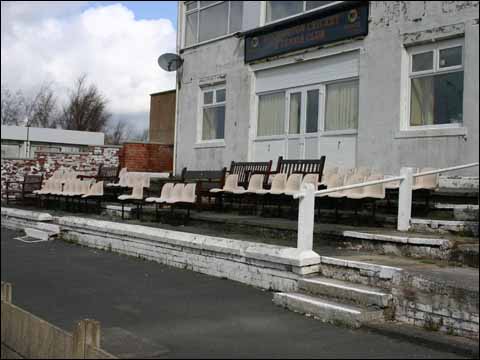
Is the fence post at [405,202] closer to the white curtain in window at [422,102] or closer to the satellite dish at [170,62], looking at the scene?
the white curtain in window at [422,102]

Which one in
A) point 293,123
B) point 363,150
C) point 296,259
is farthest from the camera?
point 293,123

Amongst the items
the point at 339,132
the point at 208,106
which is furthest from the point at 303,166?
the point at 208,106

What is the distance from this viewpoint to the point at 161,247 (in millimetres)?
9172

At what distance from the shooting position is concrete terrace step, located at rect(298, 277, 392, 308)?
5.50m

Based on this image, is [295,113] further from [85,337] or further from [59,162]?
[85,337]

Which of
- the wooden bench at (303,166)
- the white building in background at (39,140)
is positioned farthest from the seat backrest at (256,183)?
the white building in background at (39,140)

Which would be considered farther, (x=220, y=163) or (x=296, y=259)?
(x=220, y=163)

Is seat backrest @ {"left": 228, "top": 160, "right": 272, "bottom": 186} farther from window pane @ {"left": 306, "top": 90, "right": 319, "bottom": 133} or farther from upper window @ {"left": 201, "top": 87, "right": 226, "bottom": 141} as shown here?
upper window @ {"left": 201, "top": 87, "right": 226, "bottom": 141}

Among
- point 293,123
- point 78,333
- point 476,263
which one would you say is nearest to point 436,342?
point 476,263

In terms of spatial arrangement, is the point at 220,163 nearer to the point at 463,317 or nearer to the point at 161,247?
the point at 161,247

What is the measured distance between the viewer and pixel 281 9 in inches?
555

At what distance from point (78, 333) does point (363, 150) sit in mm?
8465

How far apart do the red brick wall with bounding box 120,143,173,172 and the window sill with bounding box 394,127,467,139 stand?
9.67 meters

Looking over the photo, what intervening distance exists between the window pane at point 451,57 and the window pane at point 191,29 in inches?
341
